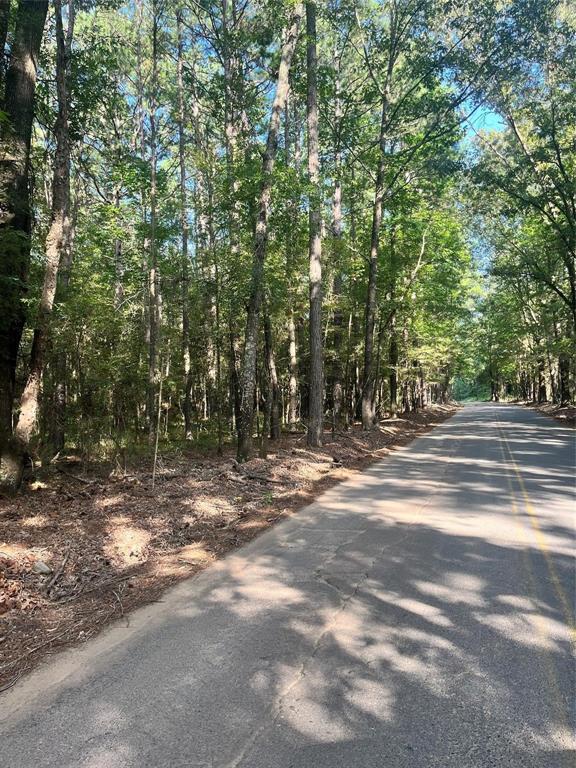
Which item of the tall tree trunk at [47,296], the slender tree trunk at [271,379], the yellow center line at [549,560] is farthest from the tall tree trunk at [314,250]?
the tall tree trunk at [47,296]

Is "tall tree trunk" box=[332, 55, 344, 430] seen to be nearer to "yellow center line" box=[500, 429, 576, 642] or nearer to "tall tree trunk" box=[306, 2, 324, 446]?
"tall tree trunk" box=[306, 2, 324, 446]

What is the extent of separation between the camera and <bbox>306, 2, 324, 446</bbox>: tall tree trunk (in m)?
13.5

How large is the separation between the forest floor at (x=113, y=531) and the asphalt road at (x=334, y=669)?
0.39 metres

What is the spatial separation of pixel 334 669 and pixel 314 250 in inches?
485

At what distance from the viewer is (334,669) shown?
134 inches

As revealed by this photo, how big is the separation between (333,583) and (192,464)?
7392 mm

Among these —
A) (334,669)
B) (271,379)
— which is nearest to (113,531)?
(334,669)

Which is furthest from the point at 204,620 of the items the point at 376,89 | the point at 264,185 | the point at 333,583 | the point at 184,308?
the point at 376,89

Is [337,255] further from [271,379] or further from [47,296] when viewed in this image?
[47,296]

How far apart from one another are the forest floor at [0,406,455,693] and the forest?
110 cm

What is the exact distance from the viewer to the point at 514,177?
22312mm

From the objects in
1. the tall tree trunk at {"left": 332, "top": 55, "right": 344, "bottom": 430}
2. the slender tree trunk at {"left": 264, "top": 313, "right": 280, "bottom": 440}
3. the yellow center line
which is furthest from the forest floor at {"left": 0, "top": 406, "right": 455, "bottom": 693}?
the tall tree trunk at {"left": 332, "top": 55, "right": 344, "bottom": 430}

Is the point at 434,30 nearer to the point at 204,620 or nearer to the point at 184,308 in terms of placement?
the point at 184,308

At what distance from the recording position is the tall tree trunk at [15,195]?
8133 mm
